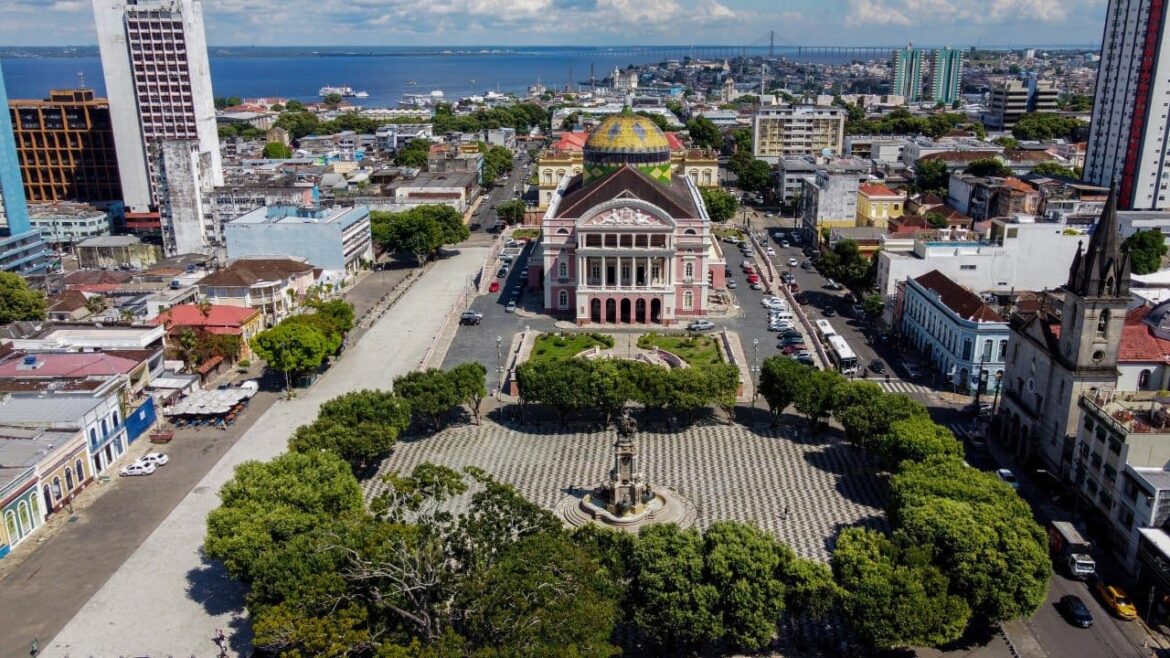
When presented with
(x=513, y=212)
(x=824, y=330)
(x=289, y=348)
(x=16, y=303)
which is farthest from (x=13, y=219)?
(x=824, y=330)

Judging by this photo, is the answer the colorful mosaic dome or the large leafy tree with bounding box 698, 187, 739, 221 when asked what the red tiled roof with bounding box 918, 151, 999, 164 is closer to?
the large leafy tree with bounding box 698, 187, 739, 221

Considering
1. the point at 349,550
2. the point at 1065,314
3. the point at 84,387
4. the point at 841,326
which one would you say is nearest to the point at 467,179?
the point at 841,326

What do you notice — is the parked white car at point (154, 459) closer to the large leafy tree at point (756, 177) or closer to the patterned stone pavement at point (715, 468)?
the patterned stone pavement at point (715, 468)

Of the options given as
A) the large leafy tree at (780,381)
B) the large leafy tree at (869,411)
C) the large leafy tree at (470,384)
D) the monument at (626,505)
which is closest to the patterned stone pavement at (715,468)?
the monument at (626,505)

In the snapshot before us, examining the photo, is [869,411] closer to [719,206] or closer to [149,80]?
[719,206]

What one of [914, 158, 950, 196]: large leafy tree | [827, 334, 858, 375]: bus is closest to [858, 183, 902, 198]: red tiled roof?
[914, 158, 950, 196]: large leafy tree
